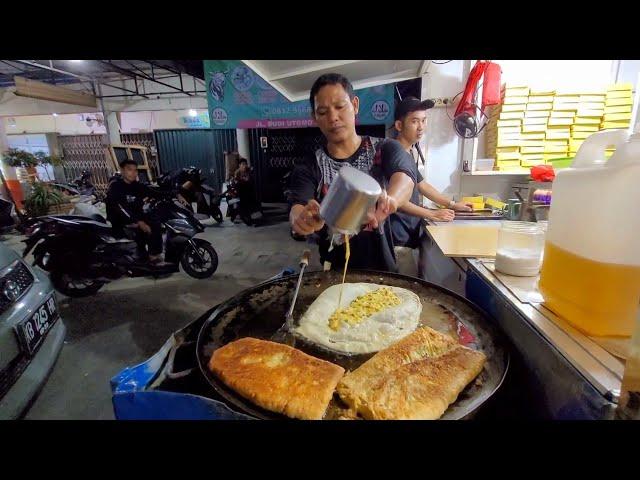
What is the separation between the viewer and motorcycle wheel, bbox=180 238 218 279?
Result: 4.92 m

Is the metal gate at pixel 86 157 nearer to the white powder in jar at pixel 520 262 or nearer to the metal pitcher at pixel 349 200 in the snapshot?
the metal pitcher at pixel 349 200

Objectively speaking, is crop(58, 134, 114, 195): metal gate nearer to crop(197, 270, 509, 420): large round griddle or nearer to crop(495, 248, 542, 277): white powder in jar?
crop(197, 270, 509, 420): large round griddle

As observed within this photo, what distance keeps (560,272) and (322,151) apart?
1.58m

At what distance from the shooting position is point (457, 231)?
2.40 metres

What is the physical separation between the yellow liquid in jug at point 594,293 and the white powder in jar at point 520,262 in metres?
0.32

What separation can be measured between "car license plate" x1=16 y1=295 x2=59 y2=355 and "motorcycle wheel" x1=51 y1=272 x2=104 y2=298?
2.22 m

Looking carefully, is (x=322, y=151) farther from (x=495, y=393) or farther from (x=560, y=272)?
(x=495, y=393)

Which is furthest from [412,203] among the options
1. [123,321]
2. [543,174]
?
[123,321]

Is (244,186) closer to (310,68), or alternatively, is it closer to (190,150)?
(310,68)

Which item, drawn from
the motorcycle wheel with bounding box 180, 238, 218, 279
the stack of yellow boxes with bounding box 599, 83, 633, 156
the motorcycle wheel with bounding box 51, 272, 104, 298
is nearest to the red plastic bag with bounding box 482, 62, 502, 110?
the stack of yellow boxes with bounding box 599, 83, 633, 156

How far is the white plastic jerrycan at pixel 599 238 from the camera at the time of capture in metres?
0.83

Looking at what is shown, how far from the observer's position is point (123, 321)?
3723 mm
